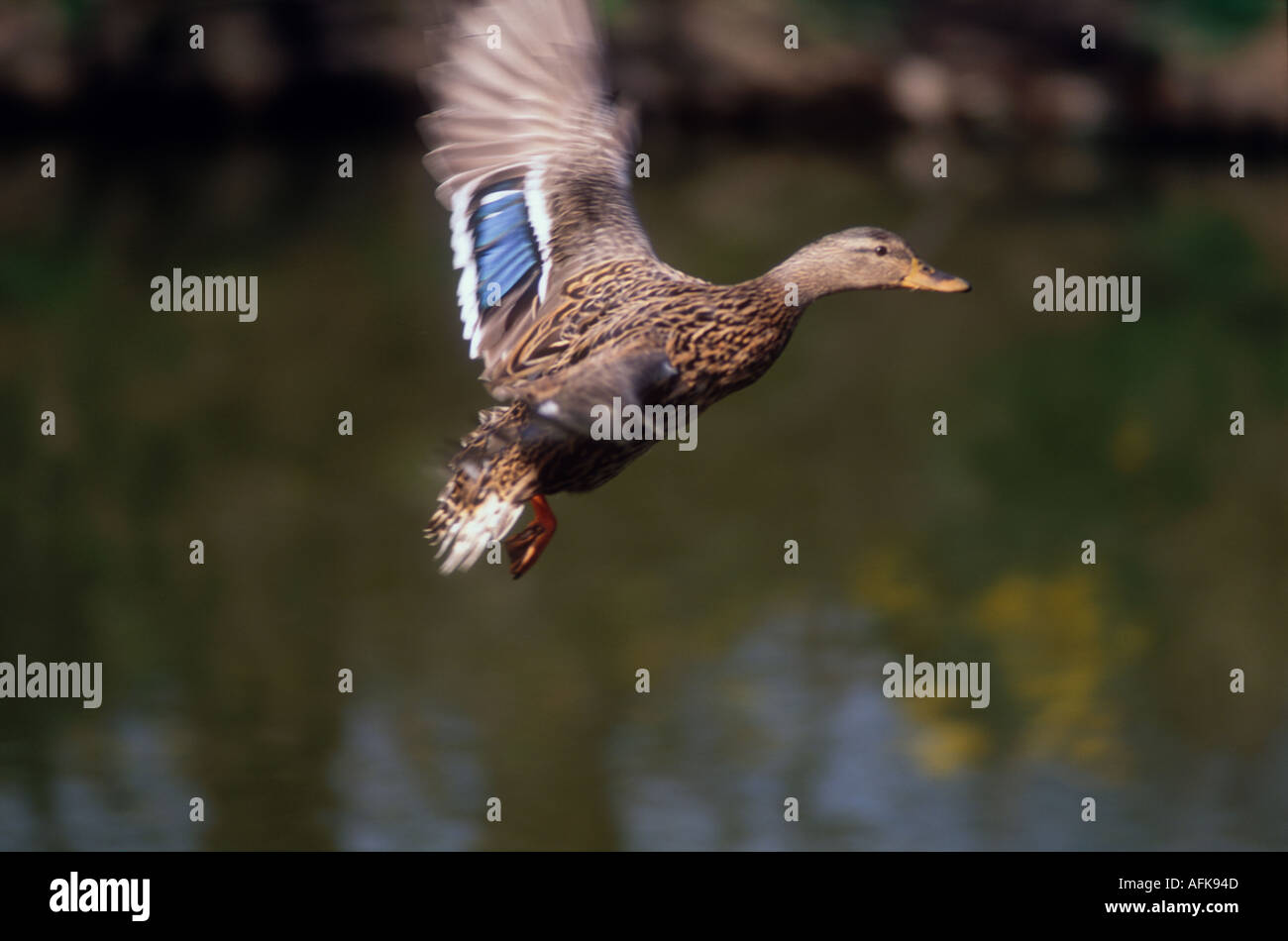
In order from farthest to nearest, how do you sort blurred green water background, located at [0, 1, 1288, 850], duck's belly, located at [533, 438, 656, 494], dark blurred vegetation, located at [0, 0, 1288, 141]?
dark blurred vegetation, located at [0, 0, 1288, 141] < blurred green water background, located at [0, 1, 1288, 850] < duck's belly, located at [533, 438, 656, 494]

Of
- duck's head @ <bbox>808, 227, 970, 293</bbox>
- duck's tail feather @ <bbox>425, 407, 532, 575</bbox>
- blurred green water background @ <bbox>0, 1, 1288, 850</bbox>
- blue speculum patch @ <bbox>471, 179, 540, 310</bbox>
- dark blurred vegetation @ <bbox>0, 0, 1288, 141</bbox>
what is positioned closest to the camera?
duck's tail feather @ <bbox>425, 407, 532, 575</bbox>

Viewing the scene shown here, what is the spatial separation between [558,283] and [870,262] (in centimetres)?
130

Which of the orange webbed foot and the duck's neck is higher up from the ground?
the duck's neck

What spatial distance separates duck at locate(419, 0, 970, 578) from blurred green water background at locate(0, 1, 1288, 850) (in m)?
18.7

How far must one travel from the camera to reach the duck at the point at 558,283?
6047mm

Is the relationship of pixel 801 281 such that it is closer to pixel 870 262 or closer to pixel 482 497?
pixel 870 262

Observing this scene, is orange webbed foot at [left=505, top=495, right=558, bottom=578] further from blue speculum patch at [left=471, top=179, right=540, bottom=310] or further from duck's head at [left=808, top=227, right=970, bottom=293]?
duck's head at [left=808, top=227, right=970, bottom=293]

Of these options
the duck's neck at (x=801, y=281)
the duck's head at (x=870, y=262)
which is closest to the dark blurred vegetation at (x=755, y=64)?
the duck's neck at (x=801, y=281)

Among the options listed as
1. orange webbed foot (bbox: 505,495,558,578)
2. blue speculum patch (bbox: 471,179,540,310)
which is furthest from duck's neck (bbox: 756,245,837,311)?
blue speculum patch (bbox: 471,179,540,310)

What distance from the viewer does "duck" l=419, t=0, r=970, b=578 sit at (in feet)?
19.8

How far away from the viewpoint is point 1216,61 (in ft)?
140

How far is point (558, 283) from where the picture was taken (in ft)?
23.9

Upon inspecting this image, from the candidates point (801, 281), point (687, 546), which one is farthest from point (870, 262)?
point (687, 546)
